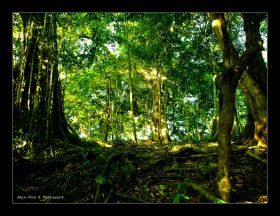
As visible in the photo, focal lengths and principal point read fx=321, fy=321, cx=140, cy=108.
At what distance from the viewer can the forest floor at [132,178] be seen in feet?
14.9

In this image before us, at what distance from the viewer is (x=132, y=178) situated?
16.9 feet

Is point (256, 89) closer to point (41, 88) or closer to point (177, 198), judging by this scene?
point (177, 198)

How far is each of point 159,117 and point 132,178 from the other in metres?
7.16

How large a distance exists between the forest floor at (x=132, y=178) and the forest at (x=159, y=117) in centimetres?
2

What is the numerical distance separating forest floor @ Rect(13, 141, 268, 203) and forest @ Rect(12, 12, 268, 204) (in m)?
0.02

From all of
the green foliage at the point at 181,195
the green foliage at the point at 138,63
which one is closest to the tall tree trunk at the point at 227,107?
the green foliage at the point at 181,195

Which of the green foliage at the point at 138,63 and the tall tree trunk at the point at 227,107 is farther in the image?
the green foliage at the point at 138,63

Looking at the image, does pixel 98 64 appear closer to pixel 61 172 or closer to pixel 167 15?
pixel 167 15

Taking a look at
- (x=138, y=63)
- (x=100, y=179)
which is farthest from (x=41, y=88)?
(x=138, y=63)

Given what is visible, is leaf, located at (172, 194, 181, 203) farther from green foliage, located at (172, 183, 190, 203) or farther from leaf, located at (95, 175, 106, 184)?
leaf, located at (95, 175, 106, 184)

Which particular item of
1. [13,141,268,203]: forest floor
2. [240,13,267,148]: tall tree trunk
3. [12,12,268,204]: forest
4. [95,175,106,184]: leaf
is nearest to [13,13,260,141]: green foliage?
[12,12,268,204]: forest

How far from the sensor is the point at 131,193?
477 cm

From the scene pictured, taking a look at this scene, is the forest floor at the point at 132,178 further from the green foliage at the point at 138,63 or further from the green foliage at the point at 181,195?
the green foliage at the point at 138,63
